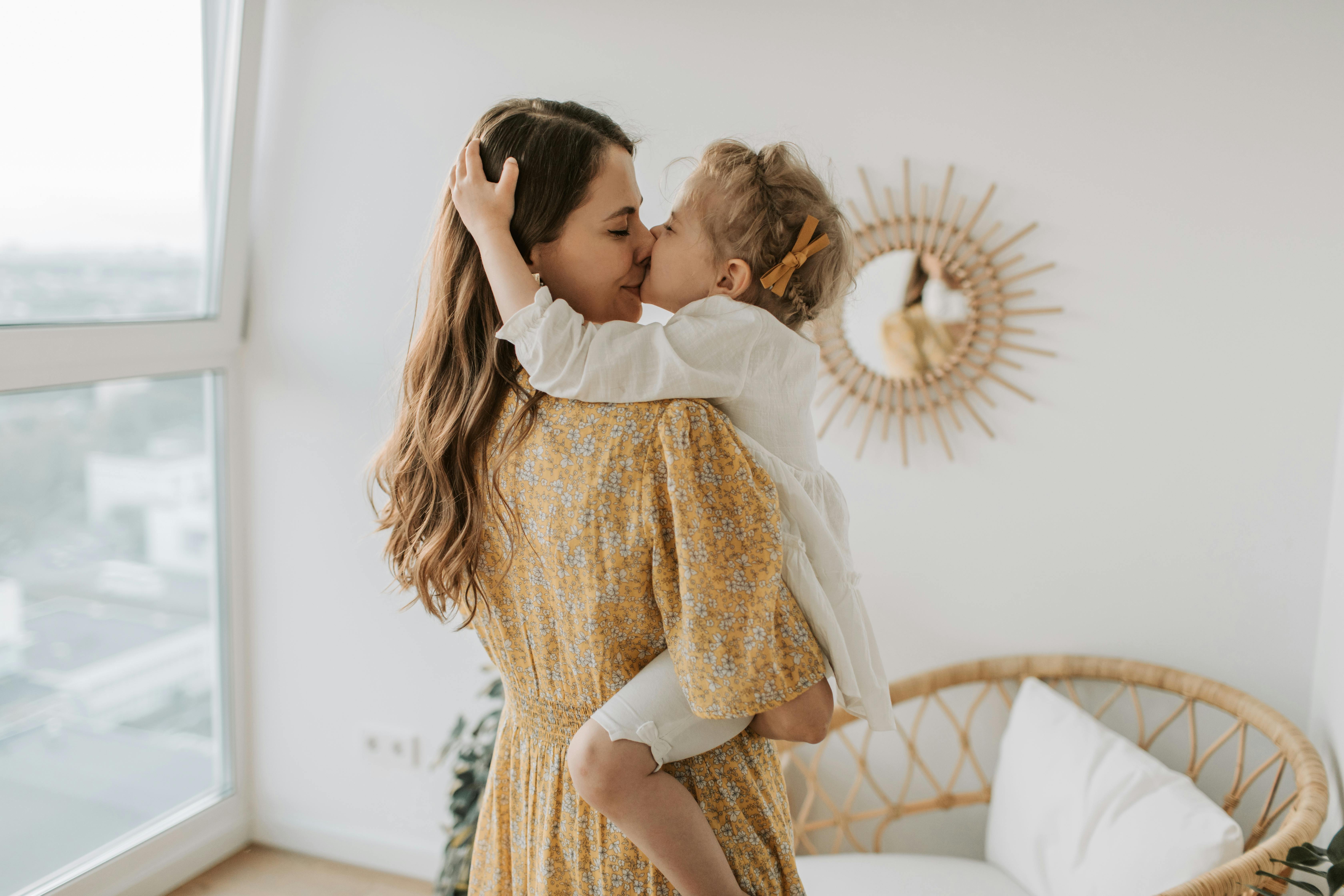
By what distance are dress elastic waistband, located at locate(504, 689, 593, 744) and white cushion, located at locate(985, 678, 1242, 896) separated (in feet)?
3.74

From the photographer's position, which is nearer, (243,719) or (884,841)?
(884,841)

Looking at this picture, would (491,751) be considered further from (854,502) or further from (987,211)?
(987,211)

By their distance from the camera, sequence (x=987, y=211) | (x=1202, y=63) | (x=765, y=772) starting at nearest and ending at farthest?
(x=765, y=772) → (x=1202, y=63) → (x=987, y=211)

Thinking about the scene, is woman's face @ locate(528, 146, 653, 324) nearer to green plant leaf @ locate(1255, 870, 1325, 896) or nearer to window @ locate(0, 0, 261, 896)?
green plant leaf @ locate(1255, 870, 1325, 896)

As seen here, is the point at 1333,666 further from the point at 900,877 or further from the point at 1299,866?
the point at 900,877

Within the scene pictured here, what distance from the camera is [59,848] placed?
2.21 metres

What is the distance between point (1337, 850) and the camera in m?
1.30

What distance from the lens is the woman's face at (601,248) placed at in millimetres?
954

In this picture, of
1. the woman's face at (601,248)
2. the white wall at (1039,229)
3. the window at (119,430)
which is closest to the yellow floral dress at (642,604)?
the woman's face at (601,248)

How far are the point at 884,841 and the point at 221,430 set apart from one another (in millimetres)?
2128

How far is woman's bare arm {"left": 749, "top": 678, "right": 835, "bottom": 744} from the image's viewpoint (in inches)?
33.9

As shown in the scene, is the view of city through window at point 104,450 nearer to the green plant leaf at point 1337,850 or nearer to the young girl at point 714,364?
the young girl at point 714,364

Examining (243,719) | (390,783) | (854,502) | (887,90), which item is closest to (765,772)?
(854,502)

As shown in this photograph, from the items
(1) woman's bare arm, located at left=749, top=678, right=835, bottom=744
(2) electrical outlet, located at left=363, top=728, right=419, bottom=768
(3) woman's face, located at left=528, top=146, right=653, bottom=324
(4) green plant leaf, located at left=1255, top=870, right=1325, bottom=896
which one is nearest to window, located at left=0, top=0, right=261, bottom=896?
(2) electrical outlet, located at left=363, top=728, right=419, bottom=768
